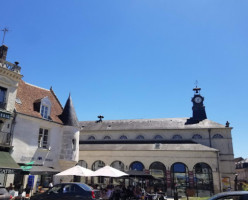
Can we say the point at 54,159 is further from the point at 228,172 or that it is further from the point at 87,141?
the point at 228,172

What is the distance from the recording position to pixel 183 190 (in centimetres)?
2605

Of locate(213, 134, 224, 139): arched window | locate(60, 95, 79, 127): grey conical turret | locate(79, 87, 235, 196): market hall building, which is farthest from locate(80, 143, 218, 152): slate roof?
locate(60, 95, 79, 127): grey conical turret

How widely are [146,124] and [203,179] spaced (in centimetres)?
1356

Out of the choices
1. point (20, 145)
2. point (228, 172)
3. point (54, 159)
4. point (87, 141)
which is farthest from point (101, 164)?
point (228, 172)

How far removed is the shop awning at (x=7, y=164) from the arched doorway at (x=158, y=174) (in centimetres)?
1701

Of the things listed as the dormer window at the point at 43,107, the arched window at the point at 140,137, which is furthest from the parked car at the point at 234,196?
the arched window at the point at 140,137

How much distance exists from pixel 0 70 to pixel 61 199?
33.9 ft

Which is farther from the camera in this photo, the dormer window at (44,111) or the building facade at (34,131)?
the dormer window at (44,111)

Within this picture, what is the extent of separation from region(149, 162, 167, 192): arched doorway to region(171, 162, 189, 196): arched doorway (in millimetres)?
1076

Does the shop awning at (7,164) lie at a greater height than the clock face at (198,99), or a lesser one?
lesser

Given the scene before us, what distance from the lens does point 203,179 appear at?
25.9 meters

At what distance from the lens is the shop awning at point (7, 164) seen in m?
13.5

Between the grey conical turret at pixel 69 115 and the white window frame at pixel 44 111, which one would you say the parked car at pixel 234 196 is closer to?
the white window frame at pixel 44 111

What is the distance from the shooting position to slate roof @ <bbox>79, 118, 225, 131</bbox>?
35.0 m
